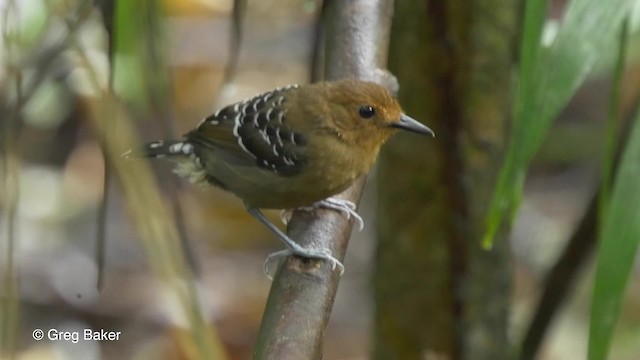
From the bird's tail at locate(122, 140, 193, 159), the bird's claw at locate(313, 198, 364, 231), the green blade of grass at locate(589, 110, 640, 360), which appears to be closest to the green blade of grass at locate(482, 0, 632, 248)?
the green blade of grass at locate(589, 110, 640, 360)

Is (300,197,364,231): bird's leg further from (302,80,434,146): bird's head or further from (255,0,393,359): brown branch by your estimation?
(302,80,434,146): bird's head

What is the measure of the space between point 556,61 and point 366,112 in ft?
3.77

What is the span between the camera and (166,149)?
280cm

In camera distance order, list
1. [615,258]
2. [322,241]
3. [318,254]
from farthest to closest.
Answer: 1. [322,241]
2. [318,254]
3. [615,258]

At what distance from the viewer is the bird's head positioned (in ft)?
8.36

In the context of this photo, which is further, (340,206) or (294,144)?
(294,144)

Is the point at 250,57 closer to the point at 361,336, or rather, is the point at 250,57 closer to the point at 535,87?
the point at 361,336

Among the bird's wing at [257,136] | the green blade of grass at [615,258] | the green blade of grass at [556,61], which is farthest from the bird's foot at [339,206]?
the green blade of grass at [615,258]

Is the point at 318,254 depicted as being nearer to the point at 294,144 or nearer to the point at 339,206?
the point at 339,206

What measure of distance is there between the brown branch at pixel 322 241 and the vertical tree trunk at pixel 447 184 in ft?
1.23

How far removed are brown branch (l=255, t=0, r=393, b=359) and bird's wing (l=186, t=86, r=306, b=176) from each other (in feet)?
0.75

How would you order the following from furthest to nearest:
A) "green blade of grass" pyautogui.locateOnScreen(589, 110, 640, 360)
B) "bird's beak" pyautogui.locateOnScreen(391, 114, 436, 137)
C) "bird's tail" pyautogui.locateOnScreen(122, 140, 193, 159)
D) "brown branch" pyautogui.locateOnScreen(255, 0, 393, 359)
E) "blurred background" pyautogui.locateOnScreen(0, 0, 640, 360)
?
"blurred background" pyautogui.locateOnScreen(0, 0, 640, 360) → "bird's tail" pyautogui.locateOnScreen(122, 140, 193, 159) → "bird's beak" pyautogui.locateOnScreen(391, 114, 436, 137) → "brown branch" pyautogui.locateOnScreen(255, 0, 393, 359) → "green blade of grass" pyautogui.locateOnScreen(589, 110, 640, 360)

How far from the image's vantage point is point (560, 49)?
1513 mm

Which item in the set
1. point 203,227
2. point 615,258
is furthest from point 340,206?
point 203,227
